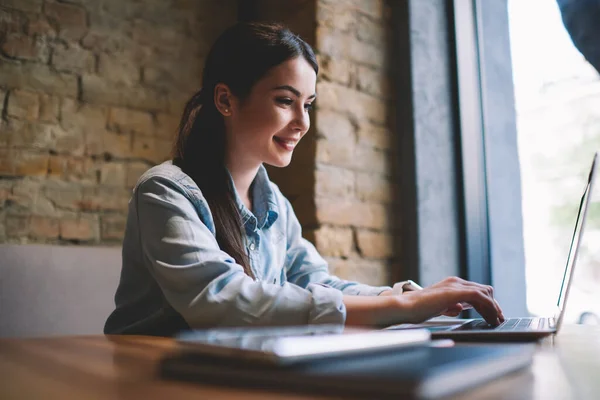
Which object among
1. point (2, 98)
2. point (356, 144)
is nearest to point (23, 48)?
point (2, 98)

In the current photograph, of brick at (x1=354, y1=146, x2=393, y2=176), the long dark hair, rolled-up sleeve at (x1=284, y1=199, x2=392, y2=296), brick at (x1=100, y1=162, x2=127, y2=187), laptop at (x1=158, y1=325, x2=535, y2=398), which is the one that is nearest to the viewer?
laptop at (x1=158, y1=325, x2=535, y2=398)

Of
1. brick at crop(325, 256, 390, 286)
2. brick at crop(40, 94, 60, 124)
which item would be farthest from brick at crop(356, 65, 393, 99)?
brick at crop(40, 94, 60, 124)

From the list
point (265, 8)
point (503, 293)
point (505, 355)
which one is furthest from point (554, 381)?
point (265, 8)

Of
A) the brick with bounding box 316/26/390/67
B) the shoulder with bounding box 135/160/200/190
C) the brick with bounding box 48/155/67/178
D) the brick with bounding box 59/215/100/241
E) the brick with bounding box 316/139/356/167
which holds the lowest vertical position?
the brick with bounding box 59/215/100/241

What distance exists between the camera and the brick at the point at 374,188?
209 cm

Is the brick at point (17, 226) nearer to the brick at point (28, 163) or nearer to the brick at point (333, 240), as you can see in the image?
the brick at point (28, 163)

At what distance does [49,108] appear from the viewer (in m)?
1.92

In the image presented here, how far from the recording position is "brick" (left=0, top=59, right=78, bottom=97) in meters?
1.86

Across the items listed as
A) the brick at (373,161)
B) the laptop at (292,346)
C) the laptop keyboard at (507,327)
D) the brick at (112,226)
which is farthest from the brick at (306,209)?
the laptop at (292,346)

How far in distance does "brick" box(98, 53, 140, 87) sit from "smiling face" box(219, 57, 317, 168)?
0.87 metres

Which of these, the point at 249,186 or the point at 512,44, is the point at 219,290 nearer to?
the point at 249,186

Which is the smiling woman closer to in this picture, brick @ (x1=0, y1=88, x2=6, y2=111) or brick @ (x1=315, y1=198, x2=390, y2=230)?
brick @ (x1=315, y1=198, x2=390, y2=230)

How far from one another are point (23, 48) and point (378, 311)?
5.53ft

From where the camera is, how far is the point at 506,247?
2242 millimetres
